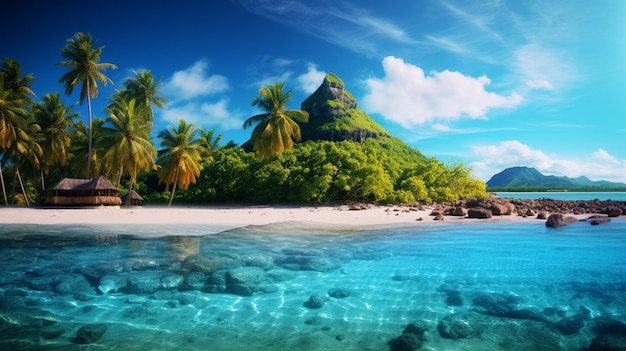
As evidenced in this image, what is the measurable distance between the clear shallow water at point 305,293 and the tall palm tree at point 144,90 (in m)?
29.1

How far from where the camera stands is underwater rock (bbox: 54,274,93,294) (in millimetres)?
6551

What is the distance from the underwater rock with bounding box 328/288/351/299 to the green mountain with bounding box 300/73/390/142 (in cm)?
5358

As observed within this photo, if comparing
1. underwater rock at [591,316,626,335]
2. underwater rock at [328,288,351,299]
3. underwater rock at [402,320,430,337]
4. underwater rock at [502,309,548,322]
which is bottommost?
underwater rock at [591,316,626,335]

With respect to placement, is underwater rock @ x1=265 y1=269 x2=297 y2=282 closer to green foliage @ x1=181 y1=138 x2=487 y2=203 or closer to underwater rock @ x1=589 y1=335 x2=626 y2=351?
underwater rock @ x1=589 y1=335 x2=626 y2=351

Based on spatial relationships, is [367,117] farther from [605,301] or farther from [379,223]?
[605,301]

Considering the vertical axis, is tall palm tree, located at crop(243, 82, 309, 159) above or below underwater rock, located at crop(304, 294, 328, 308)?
above

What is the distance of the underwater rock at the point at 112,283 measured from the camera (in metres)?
6.63

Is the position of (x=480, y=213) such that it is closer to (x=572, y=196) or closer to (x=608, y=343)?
(x=608, y=343)

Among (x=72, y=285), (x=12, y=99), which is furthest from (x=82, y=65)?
(x=72, y=285)

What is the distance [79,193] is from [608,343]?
105 ft

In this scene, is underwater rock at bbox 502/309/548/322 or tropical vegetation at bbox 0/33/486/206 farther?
tropical vegetation at bbox 0/33/486/206

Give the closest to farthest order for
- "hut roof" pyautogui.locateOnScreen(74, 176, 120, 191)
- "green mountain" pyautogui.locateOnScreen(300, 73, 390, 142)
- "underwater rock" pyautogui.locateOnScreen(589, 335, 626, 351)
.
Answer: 1. "underwater rock" pyautogui.locateOnScreen(589, 335, 626, 351)
2. "hut roof" pyautogui.locateOnScreen(74, 176, 120, 191)
3. "green mountain" pyautogui.locateOnScreen(300, 73, 390, 142)

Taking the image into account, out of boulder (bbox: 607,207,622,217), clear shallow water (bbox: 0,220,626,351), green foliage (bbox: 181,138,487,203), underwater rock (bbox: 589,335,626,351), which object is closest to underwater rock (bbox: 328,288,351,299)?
clear shallow water (bbox: 0,220,626,351)

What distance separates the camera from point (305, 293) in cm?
660
